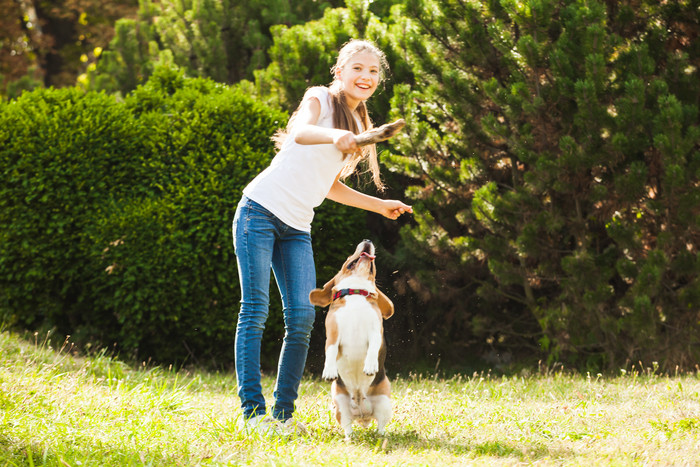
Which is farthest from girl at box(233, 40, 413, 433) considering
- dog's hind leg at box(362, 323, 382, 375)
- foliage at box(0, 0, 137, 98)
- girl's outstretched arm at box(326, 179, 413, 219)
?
foliage at box(0, 0, 137, 98)

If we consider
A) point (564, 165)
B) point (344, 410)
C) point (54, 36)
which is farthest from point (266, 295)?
point (54, 36)

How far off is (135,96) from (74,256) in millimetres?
1647

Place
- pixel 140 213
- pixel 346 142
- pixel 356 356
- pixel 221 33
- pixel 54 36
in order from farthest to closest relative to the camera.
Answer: pixel 54 36 < pixel 221 33 < pixel 140 213 < pixel 356 356 < pixel 346 142

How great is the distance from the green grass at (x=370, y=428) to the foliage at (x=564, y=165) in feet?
2.56

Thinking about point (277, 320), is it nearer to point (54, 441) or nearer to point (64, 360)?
point (64, 360)

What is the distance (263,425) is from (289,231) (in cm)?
97

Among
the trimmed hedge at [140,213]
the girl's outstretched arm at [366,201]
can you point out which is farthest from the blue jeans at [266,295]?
the trimmed hedge at [140,213]

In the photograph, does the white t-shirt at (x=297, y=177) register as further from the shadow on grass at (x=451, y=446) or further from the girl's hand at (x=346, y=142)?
the shadow on grass at (x=451, y=446)

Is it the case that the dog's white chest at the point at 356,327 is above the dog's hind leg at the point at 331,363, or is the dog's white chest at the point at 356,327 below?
above

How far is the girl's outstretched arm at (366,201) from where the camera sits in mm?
3789

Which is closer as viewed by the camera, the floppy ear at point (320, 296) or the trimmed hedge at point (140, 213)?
the floppy ear at point (320, 296)

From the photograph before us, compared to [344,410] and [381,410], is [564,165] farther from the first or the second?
[344,410]

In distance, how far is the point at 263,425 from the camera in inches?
136

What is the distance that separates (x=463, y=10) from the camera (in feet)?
19.6
